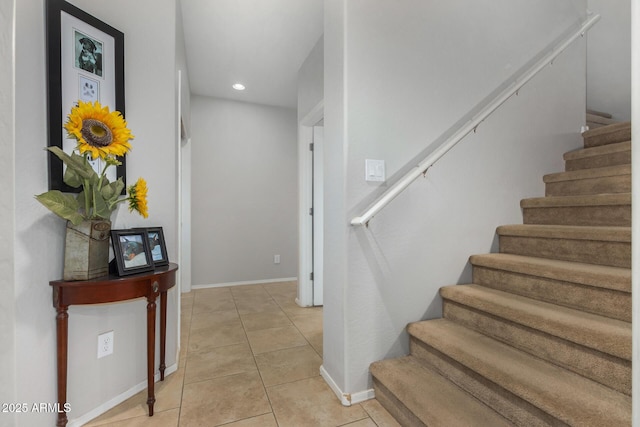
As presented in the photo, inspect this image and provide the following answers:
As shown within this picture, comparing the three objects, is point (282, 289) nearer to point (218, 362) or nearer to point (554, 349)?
point (218, 362)

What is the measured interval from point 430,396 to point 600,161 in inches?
81.2

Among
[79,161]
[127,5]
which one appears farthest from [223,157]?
[79,161]

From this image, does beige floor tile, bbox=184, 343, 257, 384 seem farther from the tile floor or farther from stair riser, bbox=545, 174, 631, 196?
stair riser, bbox=545, 174, 631, 196

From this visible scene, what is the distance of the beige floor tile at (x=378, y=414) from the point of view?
1455mm

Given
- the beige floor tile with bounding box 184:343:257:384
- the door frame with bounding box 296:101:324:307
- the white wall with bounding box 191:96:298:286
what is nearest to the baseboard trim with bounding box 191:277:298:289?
the white wall with bounding box 191:96:298:286

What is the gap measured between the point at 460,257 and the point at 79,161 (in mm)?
2101

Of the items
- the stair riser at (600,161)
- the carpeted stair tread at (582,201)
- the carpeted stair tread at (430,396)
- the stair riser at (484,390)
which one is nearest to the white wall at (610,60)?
the stair riser at (600,161)

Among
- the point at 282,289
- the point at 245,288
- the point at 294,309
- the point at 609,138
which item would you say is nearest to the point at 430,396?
the point at 294,309

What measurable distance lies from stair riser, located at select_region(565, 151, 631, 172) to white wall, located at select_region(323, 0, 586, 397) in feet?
1.54

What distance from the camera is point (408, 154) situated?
1.75m

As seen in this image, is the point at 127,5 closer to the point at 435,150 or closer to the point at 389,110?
the point at 389,110

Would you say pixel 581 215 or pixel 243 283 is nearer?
pixel 581 215

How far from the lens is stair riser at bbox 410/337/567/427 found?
1.14m

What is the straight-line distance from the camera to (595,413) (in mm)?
985
